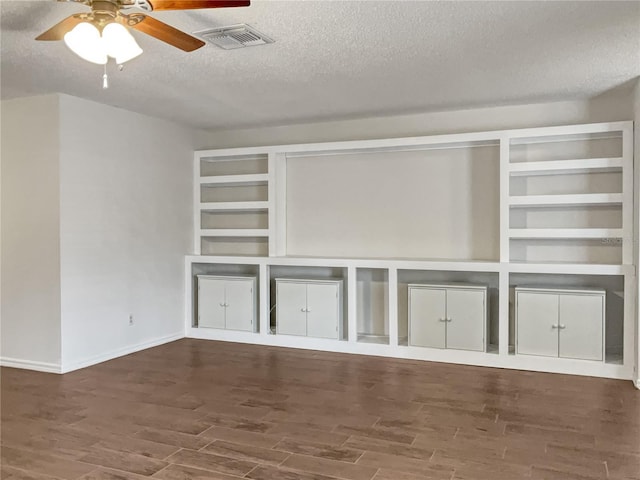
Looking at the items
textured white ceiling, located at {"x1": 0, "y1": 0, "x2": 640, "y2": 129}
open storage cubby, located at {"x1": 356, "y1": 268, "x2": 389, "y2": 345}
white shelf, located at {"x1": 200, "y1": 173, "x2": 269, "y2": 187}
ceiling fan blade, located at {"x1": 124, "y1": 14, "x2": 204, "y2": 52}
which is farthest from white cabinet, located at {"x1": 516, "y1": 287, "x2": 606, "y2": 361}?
ceiling fan blade, located at {"x1": 124, "y1": 14, "x2": 204, "y2": 52}

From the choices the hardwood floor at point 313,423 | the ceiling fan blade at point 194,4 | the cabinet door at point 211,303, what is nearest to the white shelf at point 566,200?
the hardwood floor at point 313,423

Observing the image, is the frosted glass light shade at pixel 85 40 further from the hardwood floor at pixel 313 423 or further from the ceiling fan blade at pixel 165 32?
the hardwood floor at pixel 313 423

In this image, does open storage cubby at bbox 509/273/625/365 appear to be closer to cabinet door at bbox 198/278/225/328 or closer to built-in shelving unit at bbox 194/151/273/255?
built-in shelving unit at bbox 194/151/273/255

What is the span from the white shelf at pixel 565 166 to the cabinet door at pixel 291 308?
237 centimetres

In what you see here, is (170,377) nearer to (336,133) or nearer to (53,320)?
(53,320)

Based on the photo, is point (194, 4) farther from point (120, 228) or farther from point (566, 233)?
point (566, 233)

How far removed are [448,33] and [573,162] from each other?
2.14m

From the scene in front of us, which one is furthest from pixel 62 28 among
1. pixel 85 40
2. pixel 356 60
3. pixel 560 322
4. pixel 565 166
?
pixel 560 322

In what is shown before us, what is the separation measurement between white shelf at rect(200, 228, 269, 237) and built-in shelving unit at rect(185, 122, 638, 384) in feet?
0.05

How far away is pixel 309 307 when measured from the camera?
5.70 metres

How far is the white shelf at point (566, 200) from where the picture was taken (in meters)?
4.66

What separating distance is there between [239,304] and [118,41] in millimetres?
3888

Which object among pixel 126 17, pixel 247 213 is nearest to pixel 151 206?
pixel 247 213

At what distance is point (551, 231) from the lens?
4863mm
